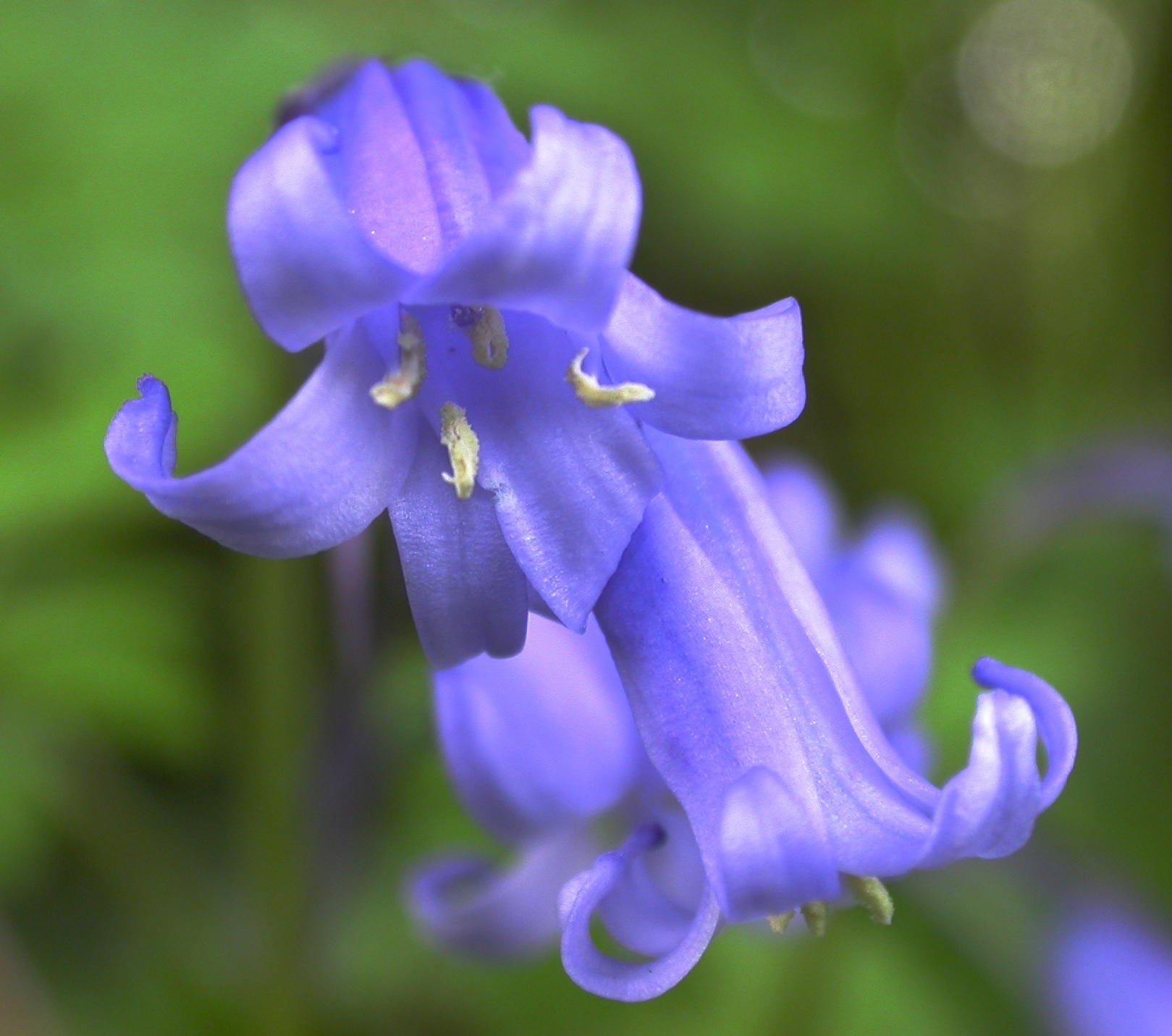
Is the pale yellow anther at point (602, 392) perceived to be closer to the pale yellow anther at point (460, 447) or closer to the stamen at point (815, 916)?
the pale yellow anther at point (460, 447)

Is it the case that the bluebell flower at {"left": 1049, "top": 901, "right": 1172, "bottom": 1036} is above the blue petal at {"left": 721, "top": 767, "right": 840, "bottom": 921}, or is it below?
below

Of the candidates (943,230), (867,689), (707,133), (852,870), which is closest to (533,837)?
(867,689)

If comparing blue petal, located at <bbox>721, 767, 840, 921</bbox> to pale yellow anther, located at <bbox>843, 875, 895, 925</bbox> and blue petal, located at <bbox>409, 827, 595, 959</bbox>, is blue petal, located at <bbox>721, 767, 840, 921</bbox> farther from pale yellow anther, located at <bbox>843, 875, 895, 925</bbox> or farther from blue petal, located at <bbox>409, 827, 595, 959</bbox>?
blue petal, located at <bbox>409, 827, 595, 959</bbox>

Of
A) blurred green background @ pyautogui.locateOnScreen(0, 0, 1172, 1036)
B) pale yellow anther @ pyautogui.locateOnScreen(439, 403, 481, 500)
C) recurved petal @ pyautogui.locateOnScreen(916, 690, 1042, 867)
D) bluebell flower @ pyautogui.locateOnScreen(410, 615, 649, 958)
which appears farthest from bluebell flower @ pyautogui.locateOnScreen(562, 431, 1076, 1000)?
blurred green background @ pyautogui.locateOnScreen(0, 0, 1172, 1036)

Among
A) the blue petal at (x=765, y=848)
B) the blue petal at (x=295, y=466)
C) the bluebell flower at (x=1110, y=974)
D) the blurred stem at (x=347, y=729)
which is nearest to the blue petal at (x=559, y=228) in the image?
the blue petal at (x=295, y=466)

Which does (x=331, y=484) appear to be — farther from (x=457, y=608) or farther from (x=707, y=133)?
(x=707, y=133)

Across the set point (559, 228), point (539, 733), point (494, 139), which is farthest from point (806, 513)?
point (559, 228)
